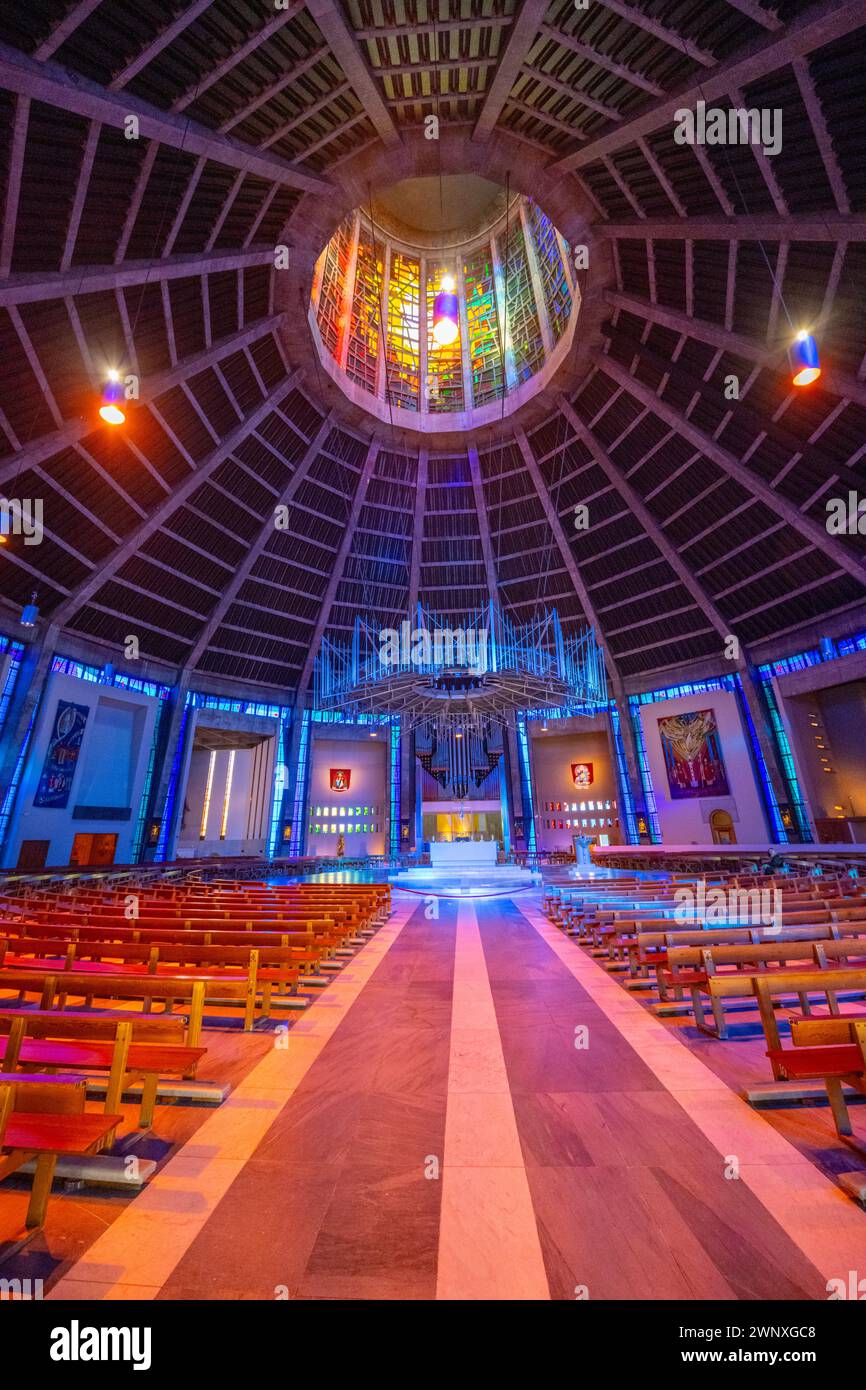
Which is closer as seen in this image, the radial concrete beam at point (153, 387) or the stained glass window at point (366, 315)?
the radial concrete beam at point (153, 387)

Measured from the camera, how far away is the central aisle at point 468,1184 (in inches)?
83.7

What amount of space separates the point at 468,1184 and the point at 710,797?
2886 centimetres

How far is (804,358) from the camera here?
8805 millimetres

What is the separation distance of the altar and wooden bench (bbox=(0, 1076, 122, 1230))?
64.0 ft

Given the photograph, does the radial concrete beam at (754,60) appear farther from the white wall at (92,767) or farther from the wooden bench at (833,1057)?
the white wall at (92,767)

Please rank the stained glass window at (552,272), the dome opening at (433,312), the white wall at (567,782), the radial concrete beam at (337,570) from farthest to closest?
the white wall at (567,782), the radial concrete beam at (337,570), the dome opening at (433,312), the stained glass window at (552,272)

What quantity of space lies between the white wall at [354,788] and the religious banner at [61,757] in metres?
13.2

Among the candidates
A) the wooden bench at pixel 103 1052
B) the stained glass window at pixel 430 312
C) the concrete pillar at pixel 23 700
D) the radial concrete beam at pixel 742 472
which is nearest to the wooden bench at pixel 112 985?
the wooden bench at pixel 103 1052

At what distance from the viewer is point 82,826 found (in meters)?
23.4

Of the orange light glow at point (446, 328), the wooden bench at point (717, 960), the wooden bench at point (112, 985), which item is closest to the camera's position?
the wooden bench at point (112, 985)

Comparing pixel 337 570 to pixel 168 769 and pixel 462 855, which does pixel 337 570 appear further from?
pixel 462 855
